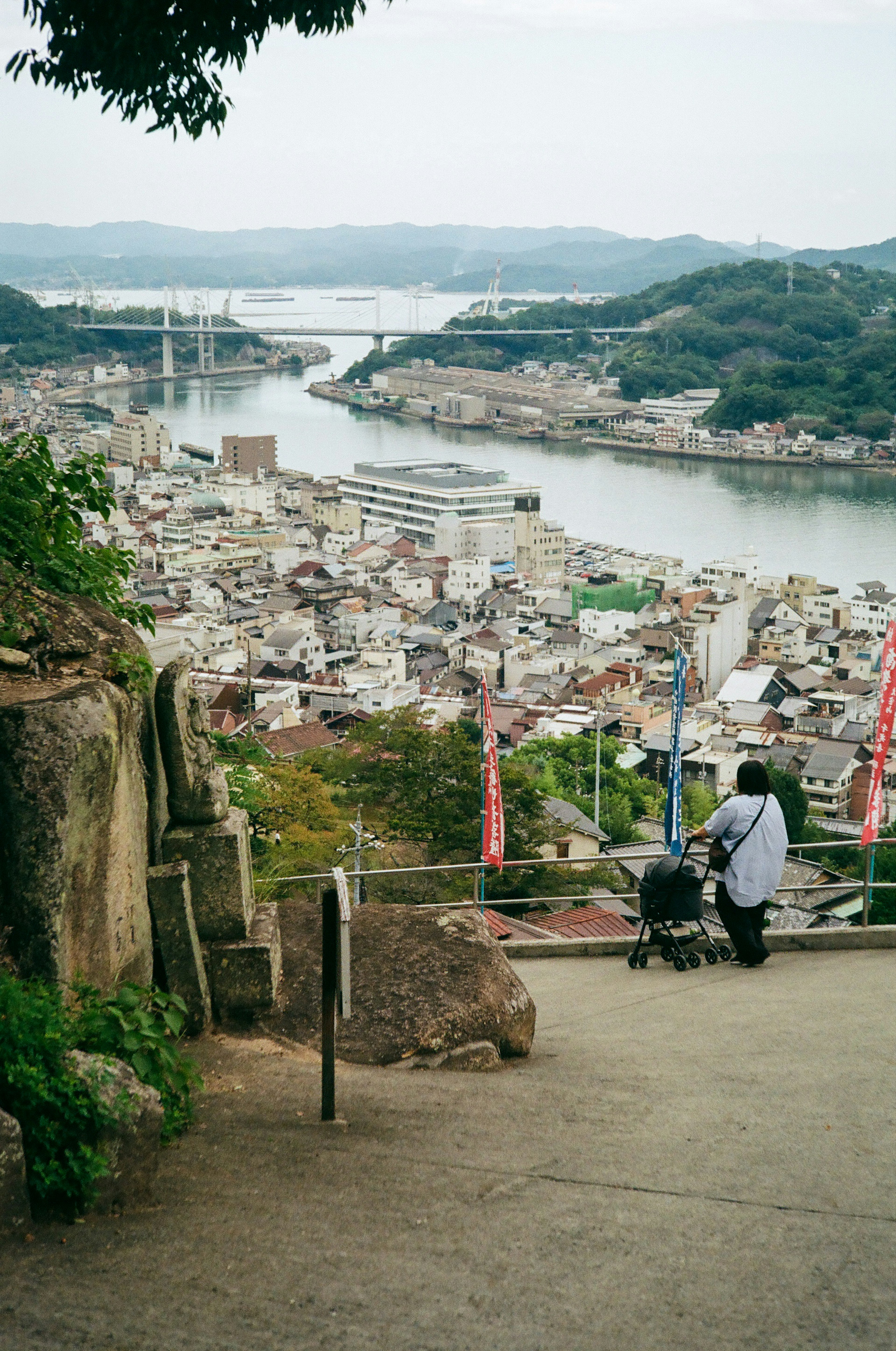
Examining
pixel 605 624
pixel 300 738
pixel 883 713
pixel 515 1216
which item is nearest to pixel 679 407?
pixel 605 624

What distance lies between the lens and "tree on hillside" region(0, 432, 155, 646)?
123 centimetres

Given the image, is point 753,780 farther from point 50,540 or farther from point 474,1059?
point 50,540

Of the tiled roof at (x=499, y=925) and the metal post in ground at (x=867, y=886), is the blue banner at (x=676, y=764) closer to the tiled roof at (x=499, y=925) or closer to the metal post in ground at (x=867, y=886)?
the tiled roof at (x=499, y=925)

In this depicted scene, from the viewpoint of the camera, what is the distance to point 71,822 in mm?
997

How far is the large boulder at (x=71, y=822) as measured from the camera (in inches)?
38.4

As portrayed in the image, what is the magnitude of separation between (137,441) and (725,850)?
23.2 meters

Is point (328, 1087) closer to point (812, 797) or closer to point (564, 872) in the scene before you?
point (564, 872)

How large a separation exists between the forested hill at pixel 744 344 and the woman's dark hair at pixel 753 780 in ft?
86.9

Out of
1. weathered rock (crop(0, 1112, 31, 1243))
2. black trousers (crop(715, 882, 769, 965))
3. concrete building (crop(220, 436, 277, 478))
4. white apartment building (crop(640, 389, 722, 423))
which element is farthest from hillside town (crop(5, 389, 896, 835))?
white apartment building (crop(640, 389, 722, 423))

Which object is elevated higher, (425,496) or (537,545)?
A: (425,496)

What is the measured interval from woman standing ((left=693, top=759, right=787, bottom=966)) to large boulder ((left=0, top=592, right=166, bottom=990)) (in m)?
0.67

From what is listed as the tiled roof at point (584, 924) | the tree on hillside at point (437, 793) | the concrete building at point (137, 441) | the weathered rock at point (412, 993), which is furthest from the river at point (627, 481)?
the weathered rock at point (412, 993)

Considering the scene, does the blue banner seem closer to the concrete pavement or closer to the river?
the concrete pavement

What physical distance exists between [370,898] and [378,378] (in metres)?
32.0
